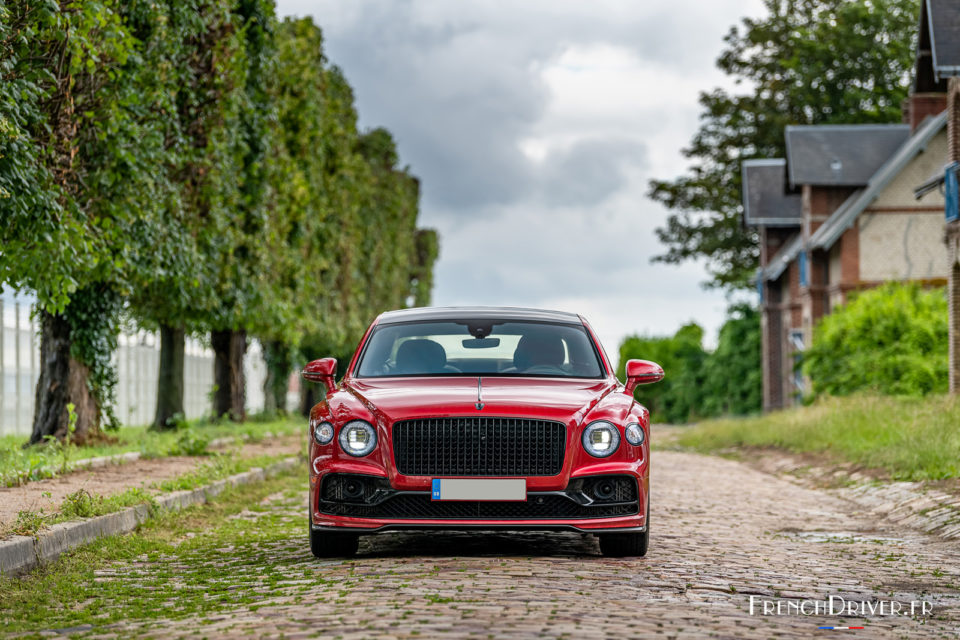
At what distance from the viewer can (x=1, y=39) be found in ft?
36.1

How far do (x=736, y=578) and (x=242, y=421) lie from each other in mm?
22371

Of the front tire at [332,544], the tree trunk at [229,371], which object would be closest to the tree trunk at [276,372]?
the tree trunk at [229,371]

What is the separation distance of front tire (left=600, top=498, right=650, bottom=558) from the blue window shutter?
17.6m

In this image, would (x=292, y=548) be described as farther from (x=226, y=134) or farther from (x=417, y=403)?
(x=226, y=134)

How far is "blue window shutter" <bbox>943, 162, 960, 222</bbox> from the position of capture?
78.4 feet

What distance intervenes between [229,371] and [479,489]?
2145 centimetres

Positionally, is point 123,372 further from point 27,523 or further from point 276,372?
point 27,523

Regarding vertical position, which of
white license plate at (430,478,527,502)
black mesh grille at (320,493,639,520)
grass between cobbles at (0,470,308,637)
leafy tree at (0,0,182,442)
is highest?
leafy tree at (0,0,182,442)

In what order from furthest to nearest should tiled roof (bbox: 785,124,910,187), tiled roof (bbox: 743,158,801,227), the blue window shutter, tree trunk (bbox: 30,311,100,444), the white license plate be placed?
tiled roof (bbox: 743,158,801,227) → tiled roof (bbox: 785,124,910,187) → the blue window shutter → tree trunk (bbox: 30,311,100,444) → the white license plate

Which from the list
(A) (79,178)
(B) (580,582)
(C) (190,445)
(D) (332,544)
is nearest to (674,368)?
(C) (190,445)

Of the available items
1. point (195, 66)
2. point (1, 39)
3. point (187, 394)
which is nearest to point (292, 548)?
point (1, 39)

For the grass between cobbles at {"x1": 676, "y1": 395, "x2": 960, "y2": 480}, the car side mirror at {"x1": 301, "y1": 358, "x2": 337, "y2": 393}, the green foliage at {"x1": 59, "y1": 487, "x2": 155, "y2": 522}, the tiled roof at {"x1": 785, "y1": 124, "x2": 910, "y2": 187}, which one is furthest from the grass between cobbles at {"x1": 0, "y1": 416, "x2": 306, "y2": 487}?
the tiled roof at {"x1": 785, "y1": 124, "x2": 910, "y2": 187}

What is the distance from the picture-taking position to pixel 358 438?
823cm

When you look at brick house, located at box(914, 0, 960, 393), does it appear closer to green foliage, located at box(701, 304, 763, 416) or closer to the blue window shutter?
the blue window shutter
